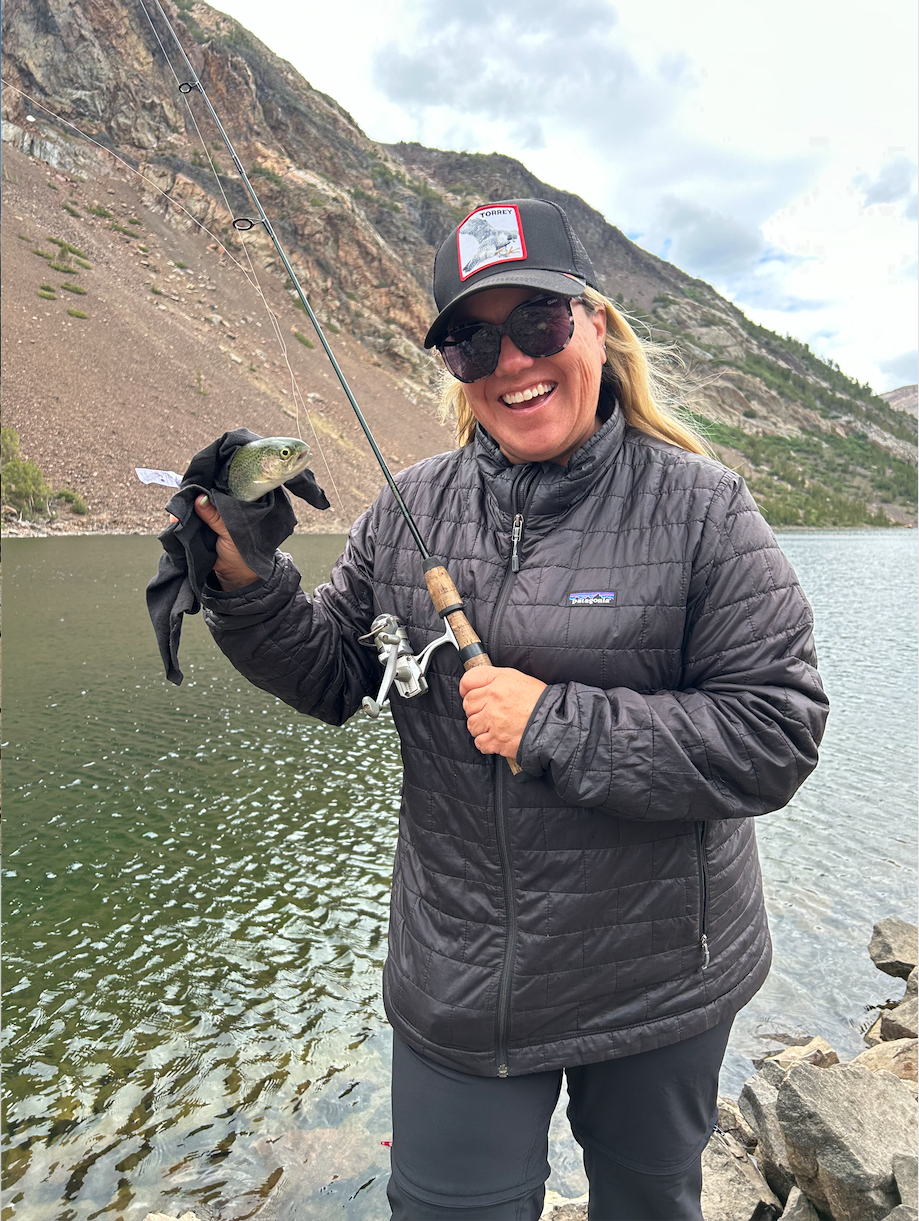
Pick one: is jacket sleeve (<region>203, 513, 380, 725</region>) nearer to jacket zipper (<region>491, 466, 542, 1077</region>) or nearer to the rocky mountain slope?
jacket zipper (<region>491, 466, 542, 1077</region>)

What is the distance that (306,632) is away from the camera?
2.31 m

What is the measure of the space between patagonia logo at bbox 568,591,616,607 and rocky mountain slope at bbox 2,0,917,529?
1072 mm

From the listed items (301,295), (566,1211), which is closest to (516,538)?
(301,295)

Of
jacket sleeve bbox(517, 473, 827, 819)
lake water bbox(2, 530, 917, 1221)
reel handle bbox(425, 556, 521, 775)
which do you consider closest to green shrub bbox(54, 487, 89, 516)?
lake water bbox(2, 530, 917, 1221)

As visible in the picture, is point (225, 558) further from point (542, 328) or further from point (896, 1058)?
point (896, 1058)

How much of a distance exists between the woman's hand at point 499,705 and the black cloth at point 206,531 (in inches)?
26.3

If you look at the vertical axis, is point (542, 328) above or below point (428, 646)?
above

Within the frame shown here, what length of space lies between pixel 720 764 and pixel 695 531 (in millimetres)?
563

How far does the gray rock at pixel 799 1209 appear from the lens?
11.5 ft

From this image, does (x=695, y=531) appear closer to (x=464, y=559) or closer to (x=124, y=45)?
(x=464, y=559)

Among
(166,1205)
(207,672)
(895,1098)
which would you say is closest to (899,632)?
(207,672)

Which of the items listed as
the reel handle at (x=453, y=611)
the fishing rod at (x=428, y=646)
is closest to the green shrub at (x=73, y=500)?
the fishing rod at (x=428, y=646)

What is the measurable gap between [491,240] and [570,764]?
138cm

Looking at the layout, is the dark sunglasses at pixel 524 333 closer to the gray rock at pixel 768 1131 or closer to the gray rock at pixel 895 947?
the gray rock at pixel 768 1131
